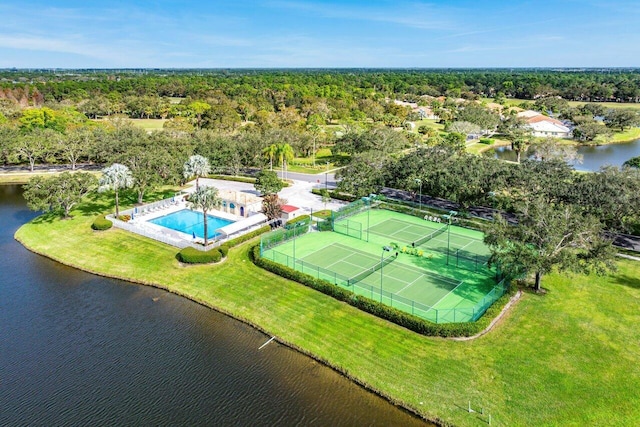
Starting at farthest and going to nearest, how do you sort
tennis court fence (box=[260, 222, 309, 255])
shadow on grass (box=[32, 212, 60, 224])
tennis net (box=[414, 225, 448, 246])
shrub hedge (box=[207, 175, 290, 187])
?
shrub hedge (box=[207, 175, 290, 187]) → shadow on grass (box=[32, 212, 60, 224]) → tennis net (box=[414, 225, 448, 246]) → tennis court fence (box=[260, 222, 309, 255])

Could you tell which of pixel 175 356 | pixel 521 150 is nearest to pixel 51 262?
pixel 175 356

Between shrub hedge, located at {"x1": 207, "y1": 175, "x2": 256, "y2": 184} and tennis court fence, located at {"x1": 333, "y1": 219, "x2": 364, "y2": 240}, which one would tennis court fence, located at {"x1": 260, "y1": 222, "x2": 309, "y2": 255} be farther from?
shrub hedge, located at {"x1": 207, "y1": 175, "x2": 256, "y2": 184}

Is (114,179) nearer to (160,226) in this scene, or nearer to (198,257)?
(160,226)

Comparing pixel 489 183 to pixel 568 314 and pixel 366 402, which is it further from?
pixel 366 402

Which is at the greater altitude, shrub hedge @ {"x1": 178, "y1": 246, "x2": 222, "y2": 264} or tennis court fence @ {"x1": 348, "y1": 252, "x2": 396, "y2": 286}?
shrub hedge @ {"x1": 178, "y1": 246, "x2": 222, "y2": 264}

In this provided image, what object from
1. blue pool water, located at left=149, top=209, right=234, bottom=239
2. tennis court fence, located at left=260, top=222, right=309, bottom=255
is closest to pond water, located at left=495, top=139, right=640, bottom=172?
tennis court fence, located at left=260, top=222, right=309, bottom=255

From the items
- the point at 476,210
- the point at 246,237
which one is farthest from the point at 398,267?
the point at 476,210
